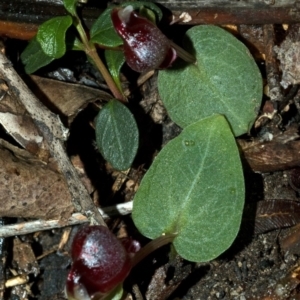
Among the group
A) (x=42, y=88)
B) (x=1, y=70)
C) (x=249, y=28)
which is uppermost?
(x=1, y=70)

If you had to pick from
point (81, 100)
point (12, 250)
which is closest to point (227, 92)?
point (81, 100)

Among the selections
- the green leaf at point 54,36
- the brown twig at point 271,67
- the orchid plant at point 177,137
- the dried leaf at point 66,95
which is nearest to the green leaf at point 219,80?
the orchid plant at point 177,137

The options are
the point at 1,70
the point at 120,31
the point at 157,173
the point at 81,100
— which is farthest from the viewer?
the point at 81,100

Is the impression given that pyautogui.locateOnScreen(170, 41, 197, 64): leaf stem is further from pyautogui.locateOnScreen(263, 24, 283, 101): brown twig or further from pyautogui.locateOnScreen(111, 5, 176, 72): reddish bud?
pyautogui.locateOnScreen(263, 24, 283, 101): brown twig

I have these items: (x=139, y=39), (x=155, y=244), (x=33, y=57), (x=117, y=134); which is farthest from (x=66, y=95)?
(x=155, y=244)

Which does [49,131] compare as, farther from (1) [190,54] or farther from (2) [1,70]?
(1) [190,54]

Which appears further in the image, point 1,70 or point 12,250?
point 12,250

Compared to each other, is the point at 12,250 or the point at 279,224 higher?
the point at 12,250

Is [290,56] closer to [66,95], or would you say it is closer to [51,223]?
[66,95]

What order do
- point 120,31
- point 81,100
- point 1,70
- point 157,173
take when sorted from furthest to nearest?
point 81,100 < point 1,70 < point 157,173 < point 120,31
